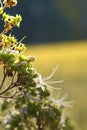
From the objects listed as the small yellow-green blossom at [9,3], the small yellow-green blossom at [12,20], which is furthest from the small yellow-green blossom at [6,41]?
the small yellow-green blossom at [9,3]

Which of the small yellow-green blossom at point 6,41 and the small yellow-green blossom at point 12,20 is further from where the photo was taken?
the small yellow-green blossom at point 12,20

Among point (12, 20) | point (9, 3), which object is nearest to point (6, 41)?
point (12, 20)

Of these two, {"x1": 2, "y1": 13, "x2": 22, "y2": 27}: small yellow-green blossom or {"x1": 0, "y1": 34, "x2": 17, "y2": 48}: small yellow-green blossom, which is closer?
{"x1": 0, "y1": 34, "x2": 17, "y2": 48}: small yellow-green blossom

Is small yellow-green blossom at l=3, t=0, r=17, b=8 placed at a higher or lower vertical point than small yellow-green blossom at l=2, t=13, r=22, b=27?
higher

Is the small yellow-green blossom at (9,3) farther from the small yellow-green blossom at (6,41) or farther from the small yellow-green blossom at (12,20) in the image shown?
the small yellow-green blossom at (6,41)

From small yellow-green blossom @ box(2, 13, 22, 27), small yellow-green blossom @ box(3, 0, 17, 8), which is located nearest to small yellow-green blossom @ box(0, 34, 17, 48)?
small yellow-green blossom @ box(2, 13, 22, 27)

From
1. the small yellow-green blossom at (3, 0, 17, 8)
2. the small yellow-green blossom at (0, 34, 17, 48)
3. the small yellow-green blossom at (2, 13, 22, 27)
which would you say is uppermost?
the small yellow-green blossom at (3, 0, 17, 8)

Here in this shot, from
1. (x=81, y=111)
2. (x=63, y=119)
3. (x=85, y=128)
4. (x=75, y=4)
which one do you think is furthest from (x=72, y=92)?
(x=75, y=4)

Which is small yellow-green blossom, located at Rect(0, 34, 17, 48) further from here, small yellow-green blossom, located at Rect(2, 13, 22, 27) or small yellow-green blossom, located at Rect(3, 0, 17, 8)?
small yellow-green blossom, located at Rect(3, 0, 17, 8)

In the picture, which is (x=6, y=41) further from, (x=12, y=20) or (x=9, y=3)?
(x=9, y=3)

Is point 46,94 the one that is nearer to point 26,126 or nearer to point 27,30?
point 26,126

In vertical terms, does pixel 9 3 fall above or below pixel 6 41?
above
